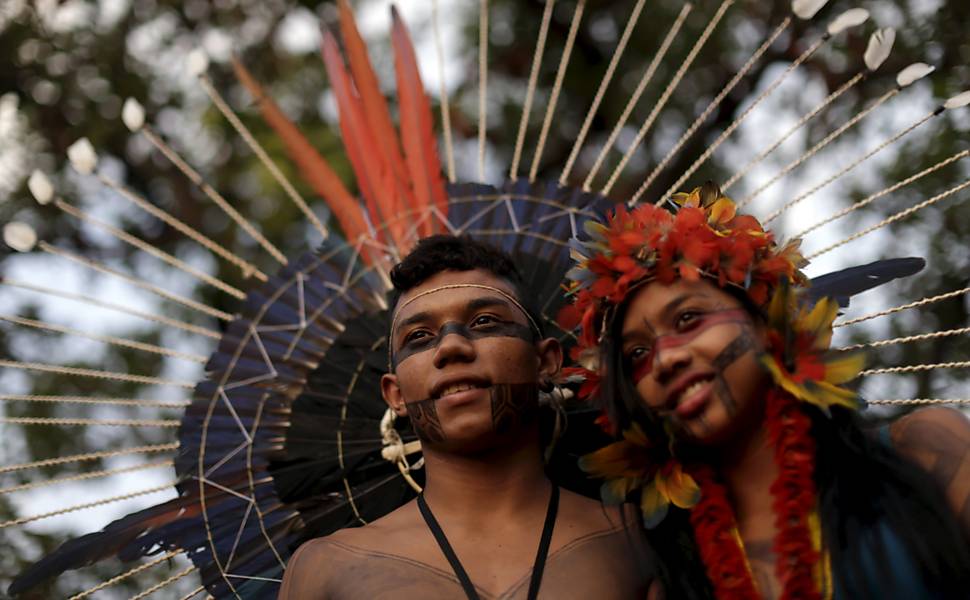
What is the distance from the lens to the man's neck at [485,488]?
3.48m

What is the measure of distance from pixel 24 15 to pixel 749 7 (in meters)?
4.11

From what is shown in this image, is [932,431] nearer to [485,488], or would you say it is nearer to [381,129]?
[485,488]

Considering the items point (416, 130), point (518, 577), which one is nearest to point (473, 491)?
point (518, 577)

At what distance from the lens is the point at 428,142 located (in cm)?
461

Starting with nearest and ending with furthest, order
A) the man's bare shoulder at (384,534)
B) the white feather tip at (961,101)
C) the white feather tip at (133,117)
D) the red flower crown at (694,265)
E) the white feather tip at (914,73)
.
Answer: the red flower crown at (694,265), the man's bare shoulder at (384,534), the white feather tip at (961,101), the white feather tip at (914,73), the white feather tip at (133,117)

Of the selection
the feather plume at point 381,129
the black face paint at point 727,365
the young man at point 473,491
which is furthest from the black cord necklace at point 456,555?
the feather plume at point 381,129

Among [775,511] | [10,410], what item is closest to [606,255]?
[775,511]

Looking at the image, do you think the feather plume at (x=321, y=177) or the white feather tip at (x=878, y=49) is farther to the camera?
the feather plume at (x=321, y=177)

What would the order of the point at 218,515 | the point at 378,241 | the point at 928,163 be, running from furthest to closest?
the point at 928,163
the point at 378,241
the point at 218,515

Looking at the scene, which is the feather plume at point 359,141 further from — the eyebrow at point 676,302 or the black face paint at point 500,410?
the eyebrow at point 676,302

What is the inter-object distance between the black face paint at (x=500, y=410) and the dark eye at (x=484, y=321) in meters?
0.19

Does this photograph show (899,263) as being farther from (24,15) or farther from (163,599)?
(24,15)

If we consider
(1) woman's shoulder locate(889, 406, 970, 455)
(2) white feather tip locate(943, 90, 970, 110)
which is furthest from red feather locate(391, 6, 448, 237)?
(1) woman's shoulder locate(889, 406, 970, 455)

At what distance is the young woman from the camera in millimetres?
2898
